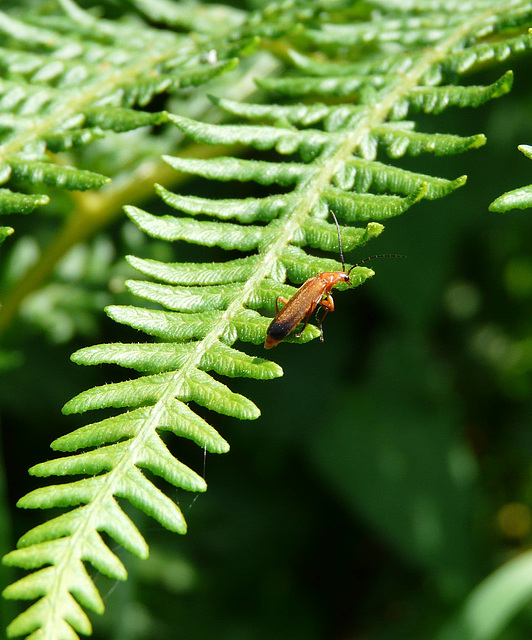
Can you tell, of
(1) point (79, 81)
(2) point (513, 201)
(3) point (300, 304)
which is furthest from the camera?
(1) point (79, 81)

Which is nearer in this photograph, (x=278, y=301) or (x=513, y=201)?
(x=513, y=201)

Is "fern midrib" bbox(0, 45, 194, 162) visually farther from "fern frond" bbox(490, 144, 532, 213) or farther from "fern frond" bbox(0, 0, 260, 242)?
"fern frond" bbox(490, 144, 532, 213)

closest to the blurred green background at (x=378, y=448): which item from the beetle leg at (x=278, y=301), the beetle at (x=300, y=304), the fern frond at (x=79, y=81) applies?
the fern frond at (x=79, y=81)

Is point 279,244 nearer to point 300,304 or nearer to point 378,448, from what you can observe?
point 300,304

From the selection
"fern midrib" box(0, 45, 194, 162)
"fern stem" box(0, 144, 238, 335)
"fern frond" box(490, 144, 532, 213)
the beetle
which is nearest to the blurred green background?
"fern stem" box(0, 144, 238, 335)

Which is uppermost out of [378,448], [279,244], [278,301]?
[279,244]

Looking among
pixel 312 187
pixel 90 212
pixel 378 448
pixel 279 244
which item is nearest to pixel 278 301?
pixel 279 244

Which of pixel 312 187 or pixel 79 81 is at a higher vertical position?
pixel 79 81

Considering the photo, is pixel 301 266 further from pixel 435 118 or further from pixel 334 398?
pixel 334 398

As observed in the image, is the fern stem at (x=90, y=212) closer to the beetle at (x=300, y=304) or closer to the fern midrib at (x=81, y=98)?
the fern midrib at (x=81, y=98)
